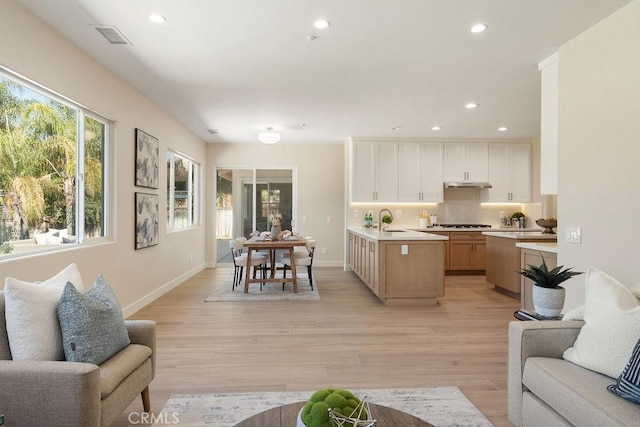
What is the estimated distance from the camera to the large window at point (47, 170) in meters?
2.67

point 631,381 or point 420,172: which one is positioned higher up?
point 420,172

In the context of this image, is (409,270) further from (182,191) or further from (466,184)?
(182,191)

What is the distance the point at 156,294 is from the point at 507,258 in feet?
16.6

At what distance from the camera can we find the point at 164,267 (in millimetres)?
5469

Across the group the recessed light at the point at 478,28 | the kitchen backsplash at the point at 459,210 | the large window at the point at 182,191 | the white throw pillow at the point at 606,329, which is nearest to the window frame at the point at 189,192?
the large window at the point at 182,191

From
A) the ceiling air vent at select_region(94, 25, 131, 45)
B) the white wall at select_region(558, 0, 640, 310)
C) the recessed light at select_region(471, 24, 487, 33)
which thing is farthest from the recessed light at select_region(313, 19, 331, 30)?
the white wall at select_region(558, 0, 640, 310)

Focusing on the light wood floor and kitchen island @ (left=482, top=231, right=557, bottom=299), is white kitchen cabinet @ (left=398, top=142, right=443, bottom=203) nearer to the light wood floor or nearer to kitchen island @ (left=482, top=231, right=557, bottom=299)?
kitchen island @ (left=482, top=231, right=557, bottom=299)

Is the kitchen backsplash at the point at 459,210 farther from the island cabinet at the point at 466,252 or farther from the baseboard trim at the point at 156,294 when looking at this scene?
the baseboard trim at the point at 156,294

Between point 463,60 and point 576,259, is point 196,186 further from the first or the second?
point 576,259

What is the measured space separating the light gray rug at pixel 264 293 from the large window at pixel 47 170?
1883mm

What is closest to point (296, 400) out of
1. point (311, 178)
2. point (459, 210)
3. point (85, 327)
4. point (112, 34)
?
point (85, 327)

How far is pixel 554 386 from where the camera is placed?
65.5 inches

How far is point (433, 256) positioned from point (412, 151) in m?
3.10

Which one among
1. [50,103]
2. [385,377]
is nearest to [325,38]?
[50,103]
